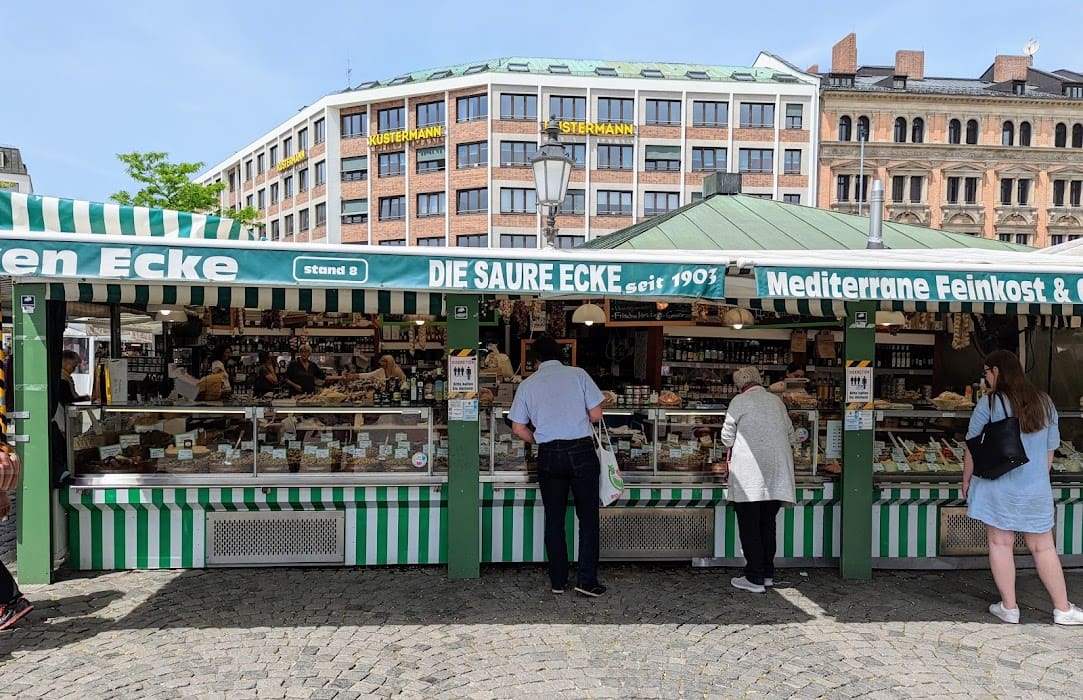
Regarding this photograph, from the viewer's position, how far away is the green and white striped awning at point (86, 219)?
4.16 meters

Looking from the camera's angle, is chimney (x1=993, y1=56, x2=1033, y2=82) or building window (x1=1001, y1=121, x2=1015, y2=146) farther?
chimney (x1=993, y1=56, x2=1033, y2=82)

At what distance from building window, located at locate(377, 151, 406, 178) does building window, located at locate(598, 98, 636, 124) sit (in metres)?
11.5

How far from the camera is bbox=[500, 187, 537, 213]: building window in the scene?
37.2m

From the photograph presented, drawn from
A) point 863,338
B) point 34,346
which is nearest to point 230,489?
point 34,346

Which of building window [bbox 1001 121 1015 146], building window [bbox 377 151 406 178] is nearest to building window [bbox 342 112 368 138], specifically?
building window [bbox 377 151 406 178]

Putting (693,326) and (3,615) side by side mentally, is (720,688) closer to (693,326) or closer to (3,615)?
(3,615)

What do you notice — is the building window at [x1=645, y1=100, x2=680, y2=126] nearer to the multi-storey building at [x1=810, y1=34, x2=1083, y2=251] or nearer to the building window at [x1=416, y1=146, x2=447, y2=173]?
the multi-storey building at [x1=810, y1=34, x2=1083, y2=251]

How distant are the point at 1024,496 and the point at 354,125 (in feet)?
138

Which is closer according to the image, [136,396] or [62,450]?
[62,450]

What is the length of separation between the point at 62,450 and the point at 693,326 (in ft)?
26.0

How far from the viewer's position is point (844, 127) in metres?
41.6

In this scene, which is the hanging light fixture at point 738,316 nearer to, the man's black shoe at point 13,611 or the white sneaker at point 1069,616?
the white sneaker at point 1069,616

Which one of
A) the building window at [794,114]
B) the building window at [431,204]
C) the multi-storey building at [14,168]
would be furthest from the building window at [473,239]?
the multi-storey building at [14,168]

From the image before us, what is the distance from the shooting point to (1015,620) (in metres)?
4.41
